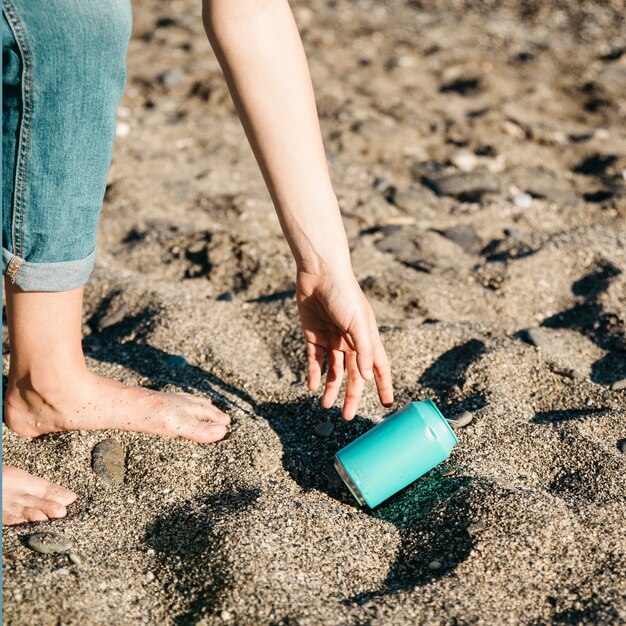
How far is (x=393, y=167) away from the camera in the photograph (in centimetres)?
393

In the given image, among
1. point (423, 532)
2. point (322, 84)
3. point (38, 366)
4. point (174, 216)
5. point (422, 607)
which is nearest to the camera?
point (422, 607)

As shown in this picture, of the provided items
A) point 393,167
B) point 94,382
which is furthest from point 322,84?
point 94,382

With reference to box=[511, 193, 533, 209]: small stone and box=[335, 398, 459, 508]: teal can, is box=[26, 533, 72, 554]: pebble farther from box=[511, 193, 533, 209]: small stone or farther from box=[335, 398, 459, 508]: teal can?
box=[511, 193, 533, 209]: small stone

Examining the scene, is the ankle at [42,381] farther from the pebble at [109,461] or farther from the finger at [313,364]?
the finger at [313,364]

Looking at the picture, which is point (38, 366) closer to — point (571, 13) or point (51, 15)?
point (51, 15)

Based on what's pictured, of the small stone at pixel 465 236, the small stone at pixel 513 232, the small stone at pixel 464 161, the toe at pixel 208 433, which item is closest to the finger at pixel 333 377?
the toe at pixel 208 433

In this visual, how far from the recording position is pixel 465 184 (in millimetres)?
3760

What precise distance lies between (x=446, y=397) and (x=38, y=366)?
109 centimetres

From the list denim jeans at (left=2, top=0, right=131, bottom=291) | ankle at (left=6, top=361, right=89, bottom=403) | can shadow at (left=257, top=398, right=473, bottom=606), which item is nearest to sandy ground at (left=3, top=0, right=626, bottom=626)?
can shadow at (left=257, top=398, right=473, bottom=606)

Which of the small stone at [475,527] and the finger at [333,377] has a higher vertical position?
the finger at [333,377]

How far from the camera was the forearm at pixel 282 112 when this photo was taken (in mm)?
1778

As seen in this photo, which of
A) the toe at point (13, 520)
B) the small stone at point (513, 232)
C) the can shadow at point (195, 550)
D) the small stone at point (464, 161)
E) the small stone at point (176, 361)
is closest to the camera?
the can shadow at point (195, 550)

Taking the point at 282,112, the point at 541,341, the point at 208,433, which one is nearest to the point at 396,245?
the point at 541,341

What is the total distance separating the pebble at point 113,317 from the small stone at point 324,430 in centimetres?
86
